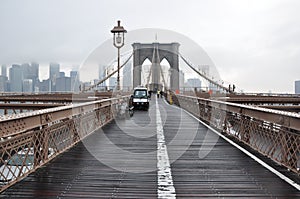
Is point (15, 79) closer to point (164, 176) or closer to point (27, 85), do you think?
point (27, 85)

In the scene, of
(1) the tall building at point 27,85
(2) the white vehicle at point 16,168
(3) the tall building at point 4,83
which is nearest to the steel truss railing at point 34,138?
(2) the white vehicle at point 16,168

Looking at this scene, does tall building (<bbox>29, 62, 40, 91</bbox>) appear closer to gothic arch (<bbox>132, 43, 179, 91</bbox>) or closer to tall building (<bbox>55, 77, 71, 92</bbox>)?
tall building (<bbox>55, 77, 71, 92</bbox>)

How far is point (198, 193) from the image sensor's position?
4637 millimetres

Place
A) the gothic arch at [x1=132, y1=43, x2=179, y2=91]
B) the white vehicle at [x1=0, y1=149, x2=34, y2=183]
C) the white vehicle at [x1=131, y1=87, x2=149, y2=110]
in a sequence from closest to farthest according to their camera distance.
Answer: the white vehicle at [x1=0, y1=149, x2=34, y2=183]
the white vehicle at [x1=131, y1=87, x2=149, y2=110]
the gothic arch at [x1=132, y1=43, x2=179, y2=91]

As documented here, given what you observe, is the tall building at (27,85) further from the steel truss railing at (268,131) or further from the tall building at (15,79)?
the steel truss railing at (268,131)

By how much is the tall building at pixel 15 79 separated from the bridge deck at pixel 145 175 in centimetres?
3759

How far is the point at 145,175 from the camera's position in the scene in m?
5.54

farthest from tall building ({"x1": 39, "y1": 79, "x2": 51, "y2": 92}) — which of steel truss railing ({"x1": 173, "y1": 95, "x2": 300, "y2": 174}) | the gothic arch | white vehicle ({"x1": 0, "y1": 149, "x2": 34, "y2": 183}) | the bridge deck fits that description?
white vehicle ({"x1": 0, "y1": 149, "x2": 34, "y2": 183})

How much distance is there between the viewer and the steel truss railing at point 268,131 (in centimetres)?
584

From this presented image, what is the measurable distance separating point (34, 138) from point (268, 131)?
4.43 meters

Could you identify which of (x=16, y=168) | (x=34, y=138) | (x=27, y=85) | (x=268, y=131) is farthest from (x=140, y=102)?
(x=27, y=85)

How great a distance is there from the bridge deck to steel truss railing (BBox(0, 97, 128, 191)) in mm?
205

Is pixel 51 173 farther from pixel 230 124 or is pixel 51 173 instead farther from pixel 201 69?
pixel 201 69

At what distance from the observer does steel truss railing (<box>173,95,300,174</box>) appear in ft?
19.2
